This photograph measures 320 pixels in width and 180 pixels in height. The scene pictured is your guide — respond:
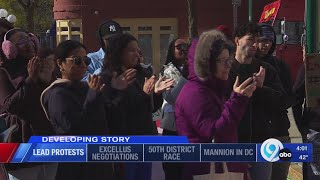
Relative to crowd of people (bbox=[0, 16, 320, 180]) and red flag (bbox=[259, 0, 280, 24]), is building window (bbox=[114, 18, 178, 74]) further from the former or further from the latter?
crowd of people (bbox=[0, 16, 320, 180])

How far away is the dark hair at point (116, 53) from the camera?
380 centimetres

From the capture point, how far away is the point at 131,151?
3.49 m

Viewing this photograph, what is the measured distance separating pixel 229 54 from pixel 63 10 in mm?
21527

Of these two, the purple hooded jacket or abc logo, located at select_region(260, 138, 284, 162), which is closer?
the purple hooded jacket

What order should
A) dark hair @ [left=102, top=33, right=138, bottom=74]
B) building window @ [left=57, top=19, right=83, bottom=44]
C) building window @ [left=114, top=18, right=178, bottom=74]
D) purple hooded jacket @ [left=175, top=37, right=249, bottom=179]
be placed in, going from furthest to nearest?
building window @ [left=57, top=19, right=83, bottom=44] → building window @ [left=114, top=18, right=178, bottom=74] → dark hair @ [left=102, top=33, right=138, bottom=74] → purple hooded jacket @ [left=175, top=37, right=249, bottom=179]

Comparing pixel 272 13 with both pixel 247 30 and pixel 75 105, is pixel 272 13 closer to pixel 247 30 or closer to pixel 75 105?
pixel 247 30

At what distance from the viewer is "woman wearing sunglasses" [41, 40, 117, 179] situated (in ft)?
11.4

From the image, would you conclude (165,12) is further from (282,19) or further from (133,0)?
(282,19)

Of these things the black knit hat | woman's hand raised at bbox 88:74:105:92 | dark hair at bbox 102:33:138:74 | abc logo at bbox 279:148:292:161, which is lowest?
abc logo at bbox 279:148:292:161

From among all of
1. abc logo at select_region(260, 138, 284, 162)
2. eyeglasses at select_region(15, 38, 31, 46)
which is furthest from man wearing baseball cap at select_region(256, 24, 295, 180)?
eyeglasses at select_region(15, 38, 31, 46)

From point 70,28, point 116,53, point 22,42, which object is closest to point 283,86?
point 116,53

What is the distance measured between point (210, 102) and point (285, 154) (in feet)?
2.32

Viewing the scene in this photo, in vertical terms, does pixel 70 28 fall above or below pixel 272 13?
below

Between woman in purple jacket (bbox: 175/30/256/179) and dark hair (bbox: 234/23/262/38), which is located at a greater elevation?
dark hair (bbox: 234/23/262/38)
